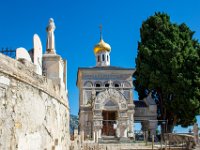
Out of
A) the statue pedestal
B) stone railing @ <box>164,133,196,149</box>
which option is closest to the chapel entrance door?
stone railing @ <box>164,133,196,149</box>

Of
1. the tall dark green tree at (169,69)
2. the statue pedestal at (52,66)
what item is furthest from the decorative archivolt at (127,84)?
the statue pedestal at (52,66)

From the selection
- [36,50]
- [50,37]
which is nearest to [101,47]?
[50,37]

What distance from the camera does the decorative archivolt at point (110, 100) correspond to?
100ft

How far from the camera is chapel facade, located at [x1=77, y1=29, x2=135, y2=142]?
2973 centimetres

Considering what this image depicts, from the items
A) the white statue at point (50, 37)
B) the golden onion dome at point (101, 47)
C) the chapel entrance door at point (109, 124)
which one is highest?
the golden onion dome at point (101, 47)

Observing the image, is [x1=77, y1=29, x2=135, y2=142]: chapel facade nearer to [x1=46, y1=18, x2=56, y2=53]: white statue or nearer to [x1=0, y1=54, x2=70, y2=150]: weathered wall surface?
[x1=46, y1=18, x2=56, y2=53]: white statue

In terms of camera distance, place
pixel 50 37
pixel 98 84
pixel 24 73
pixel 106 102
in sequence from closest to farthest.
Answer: pixel 24 73 → pixel 50 37 → pixel 106 102 → pixel 98 84

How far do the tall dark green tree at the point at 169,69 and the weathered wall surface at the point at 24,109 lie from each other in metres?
23.7

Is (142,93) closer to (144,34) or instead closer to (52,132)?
(144,34)

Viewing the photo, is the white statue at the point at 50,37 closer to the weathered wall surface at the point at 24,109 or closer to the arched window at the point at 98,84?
the weathered wall surface at the point at 24,109

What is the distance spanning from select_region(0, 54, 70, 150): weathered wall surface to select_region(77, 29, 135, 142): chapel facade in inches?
815

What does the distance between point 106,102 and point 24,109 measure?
80.6ft

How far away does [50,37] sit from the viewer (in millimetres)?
12609

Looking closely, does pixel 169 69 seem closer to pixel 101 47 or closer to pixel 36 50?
pixel 101 47
